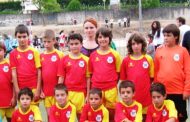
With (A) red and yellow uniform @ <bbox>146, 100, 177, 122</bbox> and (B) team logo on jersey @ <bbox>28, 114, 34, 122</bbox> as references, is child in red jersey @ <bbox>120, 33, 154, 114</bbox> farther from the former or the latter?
(B) team logo on jersey @ <bbox>28, 114, 34, 122</bbox>

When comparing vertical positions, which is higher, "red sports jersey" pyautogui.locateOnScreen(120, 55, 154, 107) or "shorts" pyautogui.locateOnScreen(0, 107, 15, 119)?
"red sports jersey" pyautogui.locateOnScreen(120, 55, 154, 107)

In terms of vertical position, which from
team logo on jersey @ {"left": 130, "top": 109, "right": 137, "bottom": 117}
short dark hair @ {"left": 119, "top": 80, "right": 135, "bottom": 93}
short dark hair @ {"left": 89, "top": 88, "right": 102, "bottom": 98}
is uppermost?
short dark hair @ {"left": 119, "top": 80, "right": 135, "bottom": 93}

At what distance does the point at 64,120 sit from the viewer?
671 centimetres

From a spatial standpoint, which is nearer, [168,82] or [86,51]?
[168,82]

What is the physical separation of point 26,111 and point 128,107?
1.45 metres

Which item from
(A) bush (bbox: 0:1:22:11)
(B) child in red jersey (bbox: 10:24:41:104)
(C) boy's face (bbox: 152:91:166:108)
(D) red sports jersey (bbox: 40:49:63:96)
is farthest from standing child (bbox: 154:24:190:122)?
(A) bush (bbox: 0:1:22:11)

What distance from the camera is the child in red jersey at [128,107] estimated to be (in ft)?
21.2

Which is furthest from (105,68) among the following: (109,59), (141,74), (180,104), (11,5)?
(11,5)

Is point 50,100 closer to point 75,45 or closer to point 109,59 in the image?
point 75,45

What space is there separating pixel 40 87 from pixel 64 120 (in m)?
0.73

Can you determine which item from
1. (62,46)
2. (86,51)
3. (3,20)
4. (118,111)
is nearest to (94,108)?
(118,111)

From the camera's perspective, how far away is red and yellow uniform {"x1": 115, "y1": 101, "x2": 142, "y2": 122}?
6516 millimetres

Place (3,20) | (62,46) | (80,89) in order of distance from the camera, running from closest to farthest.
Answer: (80,89) < (62,46) < (3,20)

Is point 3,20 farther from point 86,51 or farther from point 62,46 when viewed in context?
point 86,51
